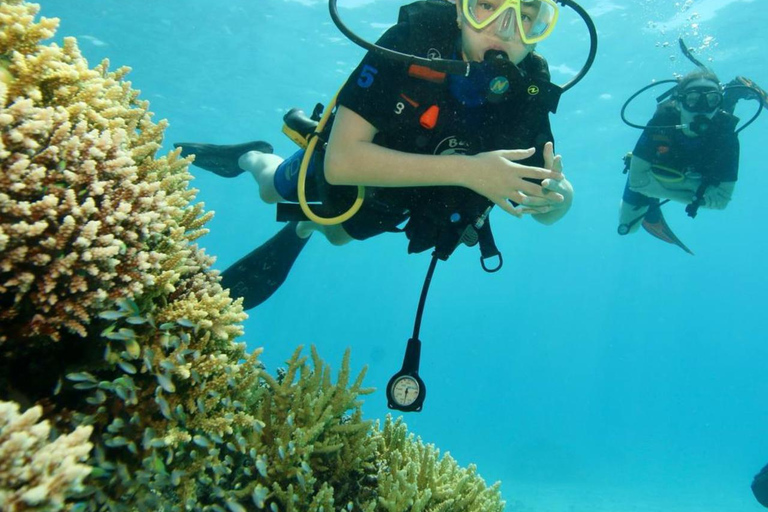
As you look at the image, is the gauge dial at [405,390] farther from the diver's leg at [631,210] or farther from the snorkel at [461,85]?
the diver's leg at [631,210]

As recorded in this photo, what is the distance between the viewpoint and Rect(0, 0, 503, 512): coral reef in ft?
6.75

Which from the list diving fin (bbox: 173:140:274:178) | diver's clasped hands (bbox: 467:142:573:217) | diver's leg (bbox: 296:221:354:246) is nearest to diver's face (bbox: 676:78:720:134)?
diver's leg (bbox: 296:221:354:246)

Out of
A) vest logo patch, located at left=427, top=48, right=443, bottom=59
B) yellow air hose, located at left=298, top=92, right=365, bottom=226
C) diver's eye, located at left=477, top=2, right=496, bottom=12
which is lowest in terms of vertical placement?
yellow air hose, located at left=298, top=92, right=365, bottom=226

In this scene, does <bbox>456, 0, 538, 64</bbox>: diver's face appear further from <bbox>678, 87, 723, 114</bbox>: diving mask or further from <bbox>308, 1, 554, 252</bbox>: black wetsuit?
<bbox>678, 87, 723, 114</bbox>: diving mask

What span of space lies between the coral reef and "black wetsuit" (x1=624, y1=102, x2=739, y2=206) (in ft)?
23.8

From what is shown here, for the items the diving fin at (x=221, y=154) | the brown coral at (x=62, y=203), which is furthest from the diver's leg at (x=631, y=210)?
the brown coral at (x=62, y=203)

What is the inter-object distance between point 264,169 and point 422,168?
12.2 ft

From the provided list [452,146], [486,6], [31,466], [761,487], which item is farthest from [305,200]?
[761,487]

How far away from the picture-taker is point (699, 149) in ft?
25.2

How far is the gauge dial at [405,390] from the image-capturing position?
3559 millimetres

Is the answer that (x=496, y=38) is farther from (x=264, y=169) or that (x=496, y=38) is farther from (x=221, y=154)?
(x=221, y=154)

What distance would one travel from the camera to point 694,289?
84.3 meters

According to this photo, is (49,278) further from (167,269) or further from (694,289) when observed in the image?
(694,289)

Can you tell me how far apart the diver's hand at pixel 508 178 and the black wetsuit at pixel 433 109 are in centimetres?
82
